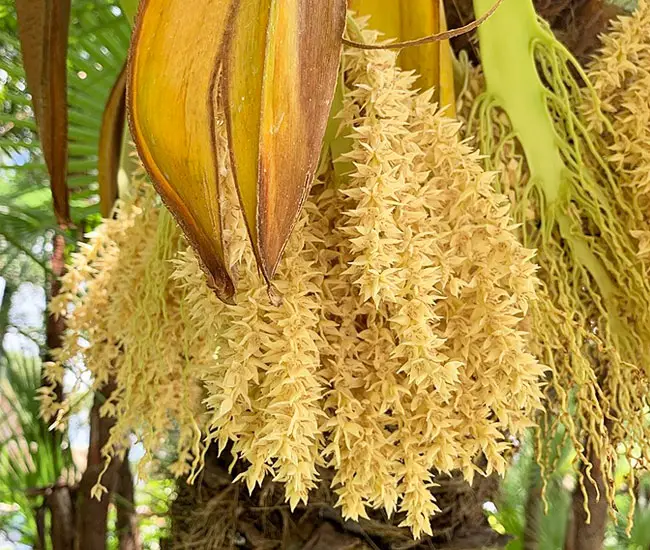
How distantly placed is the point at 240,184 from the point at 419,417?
0.17m

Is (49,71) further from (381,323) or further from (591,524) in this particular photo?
(591,524)

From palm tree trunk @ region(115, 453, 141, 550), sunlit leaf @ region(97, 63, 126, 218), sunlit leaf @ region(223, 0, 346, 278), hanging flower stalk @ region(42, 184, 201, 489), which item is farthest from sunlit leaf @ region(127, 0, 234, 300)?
palm tree trunk @ region(115, 453, 141, 550)

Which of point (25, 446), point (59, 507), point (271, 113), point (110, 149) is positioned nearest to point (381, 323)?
point (271, 113)

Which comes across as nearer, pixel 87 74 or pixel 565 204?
pixel 565 204

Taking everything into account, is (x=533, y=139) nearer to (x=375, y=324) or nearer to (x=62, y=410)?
(x=375, y=324)

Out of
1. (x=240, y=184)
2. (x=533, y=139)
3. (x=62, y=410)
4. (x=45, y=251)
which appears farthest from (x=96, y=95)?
(x=240, y=184)

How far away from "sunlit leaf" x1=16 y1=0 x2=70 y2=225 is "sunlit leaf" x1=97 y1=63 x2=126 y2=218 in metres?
0.16

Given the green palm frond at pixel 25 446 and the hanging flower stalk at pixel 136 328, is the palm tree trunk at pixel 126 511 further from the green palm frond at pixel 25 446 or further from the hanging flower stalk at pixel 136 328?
the hanging flower stalk at pixel 136 328

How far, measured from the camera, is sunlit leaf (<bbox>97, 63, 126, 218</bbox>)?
0.68m

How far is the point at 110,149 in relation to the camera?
69 centimetres

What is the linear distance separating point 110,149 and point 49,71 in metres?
0.18

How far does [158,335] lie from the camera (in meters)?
0.47

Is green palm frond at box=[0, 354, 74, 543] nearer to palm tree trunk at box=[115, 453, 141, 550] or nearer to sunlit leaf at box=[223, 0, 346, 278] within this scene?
palm tree trunk at box=[115, 453, 141, 550]

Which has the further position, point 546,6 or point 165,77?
point 546,6
